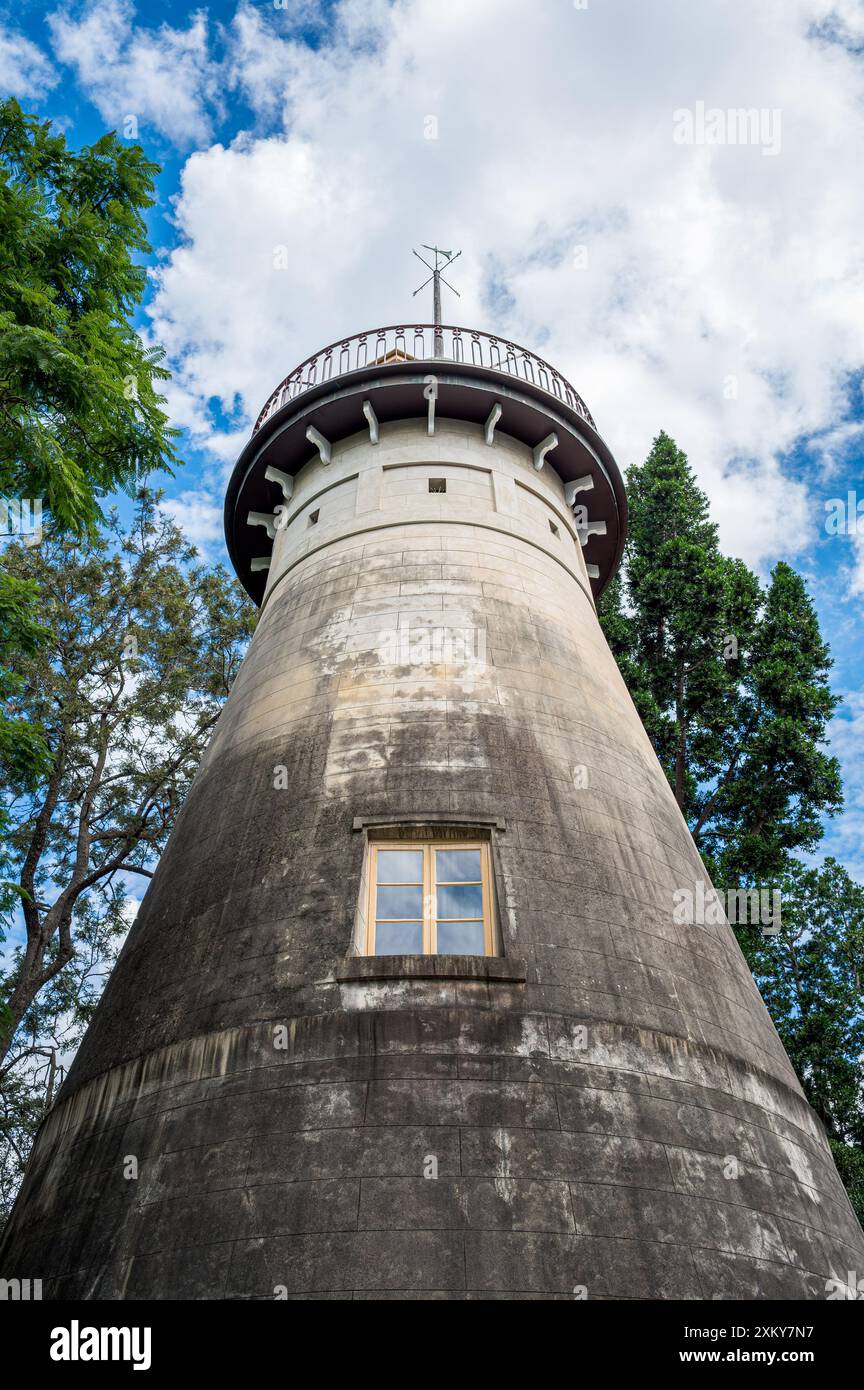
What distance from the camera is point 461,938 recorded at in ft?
27.0

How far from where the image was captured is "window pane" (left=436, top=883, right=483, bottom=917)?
8422 millimetres

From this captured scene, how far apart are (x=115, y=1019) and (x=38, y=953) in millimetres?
11606

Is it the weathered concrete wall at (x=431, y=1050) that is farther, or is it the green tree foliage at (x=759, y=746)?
the green tree foliage at (x=759, y=746)

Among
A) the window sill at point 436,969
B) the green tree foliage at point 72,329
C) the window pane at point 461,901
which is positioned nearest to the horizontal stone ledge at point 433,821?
the window pane at point 461,901

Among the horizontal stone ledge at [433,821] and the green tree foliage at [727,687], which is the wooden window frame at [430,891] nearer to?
the horizontal stone ledge at [433,821]

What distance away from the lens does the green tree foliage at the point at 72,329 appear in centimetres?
848

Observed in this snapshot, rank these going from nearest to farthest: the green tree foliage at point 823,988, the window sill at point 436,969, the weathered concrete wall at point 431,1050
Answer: the weathered concrete wall at point 431,1050
the window sill at point 436,969
the green tree foliage at point 823,988

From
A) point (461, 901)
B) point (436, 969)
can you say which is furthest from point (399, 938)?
point (436, 969)

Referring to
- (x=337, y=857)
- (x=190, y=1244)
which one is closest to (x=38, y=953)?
(x=337, y=857)

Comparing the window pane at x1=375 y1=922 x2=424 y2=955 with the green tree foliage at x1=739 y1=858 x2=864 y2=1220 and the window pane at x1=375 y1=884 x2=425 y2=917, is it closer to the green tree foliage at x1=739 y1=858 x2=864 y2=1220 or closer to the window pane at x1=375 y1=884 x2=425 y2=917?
the window pane at x1=375 y1=884 x2=425 y2=917

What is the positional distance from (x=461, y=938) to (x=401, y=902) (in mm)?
681

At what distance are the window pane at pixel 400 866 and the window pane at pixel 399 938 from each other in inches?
18.1

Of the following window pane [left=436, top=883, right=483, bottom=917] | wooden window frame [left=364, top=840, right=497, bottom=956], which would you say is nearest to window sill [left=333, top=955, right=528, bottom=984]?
wooden window frame [left=364, top=840, right=497, bottom=956]

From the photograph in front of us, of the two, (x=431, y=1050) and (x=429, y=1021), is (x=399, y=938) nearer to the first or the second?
(x=429, y=1021)
